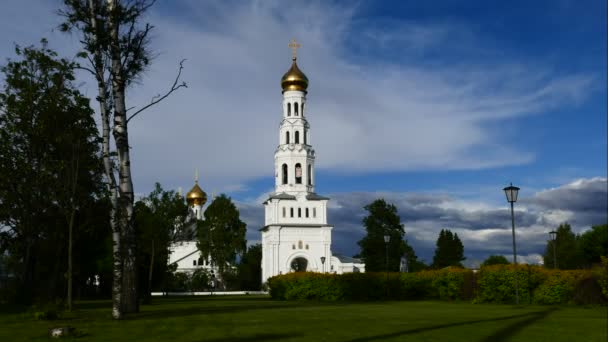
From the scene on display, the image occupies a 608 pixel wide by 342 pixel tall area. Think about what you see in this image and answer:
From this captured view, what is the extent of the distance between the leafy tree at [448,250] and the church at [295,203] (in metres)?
48.6

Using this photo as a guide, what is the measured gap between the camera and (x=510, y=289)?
111 ft

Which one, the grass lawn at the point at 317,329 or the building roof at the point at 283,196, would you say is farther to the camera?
the building roof at the point at 283,196

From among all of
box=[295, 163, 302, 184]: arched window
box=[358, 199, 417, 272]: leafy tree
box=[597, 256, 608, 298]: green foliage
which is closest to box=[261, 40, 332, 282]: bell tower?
box=[295, 163, 302, 184]: arched window

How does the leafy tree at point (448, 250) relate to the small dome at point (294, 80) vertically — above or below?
below

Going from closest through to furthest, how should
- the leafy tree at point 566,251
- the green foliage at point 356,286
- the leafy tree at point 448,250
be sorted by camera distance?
the green foliage at point 356,286 → the leafy tree at point 566,251 → the leafy tree at point 448,250

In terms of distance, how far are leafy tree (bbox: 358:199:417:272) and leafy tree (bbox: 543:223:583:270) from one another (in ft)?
63.8

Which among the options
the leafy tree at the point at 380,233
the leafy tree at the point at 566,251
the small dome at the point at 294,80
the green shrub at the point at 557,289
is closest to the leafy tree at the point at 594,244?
the leafy tree at the point at 566,251

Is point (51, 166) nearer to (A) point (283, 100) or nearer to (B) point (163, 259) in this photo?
(B) point (163, 259)

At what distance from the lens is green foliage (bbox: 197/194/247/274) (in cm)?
7256

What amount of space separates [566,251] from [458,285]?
60.6 metres

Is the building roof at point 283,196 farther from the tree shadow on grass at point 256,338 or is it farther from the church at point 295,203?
the tree shadow on grass at point 256,338

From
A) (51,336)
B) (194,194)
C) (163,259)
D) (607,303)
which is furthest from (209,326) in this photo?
(194,194)

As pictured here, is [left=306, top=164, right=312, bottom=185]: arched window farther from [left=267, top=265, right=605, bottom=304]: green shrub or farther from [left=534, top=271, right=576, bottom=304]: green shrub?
[left=534, top=271, right=576, bottom=304]: green shrub

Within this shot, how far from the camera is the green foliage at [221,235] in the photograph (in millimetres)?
72562
